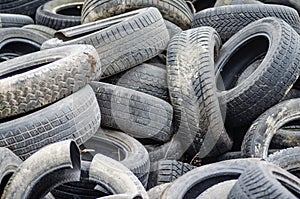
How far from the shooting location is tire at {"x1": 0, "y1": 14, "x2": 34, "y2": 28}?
5512 millimetres

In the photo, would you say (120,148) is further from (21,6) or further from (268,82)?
(21,6)

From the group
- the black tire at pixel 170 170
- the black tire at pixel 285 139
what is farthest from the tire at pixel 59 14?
the black tire at pixel 285 139

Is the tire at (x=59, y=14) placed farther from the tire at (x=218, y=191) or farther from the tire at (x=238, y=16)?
the tire at (x=218, y=191)

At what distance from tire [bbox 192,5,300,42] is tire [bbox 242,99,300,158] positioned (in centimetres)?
93

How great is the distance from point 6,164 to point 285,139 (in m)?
1.85

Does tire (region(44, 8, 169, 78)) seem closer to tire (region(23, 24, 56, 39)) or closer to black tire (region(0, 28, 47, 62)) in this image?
black tire (region(0, 28, 47, 62))

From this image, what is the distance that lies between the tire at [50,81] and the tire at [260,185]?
4.23 ft

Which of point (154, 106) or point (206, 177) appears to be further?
point (154, 106)

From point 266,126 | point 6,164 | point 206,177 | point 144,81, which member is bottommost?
point 266,126

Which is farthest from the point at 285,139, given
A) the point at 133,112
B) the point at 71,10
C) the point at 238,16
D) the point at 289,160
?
the point at 71,10

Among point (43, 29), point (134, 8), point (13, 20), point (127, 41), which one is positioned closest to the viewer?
point (127, 41)

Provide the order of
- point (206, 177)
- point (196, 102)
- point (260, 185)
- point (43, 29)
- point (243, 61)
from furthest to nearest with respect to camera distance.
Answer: point (43, 29) → point (243, 61) → point (196, 102) → point (206, 177) → point (260, 185)

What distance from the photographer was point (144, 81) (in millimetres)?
4016

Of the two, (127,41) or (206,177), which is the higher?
(127,41)
